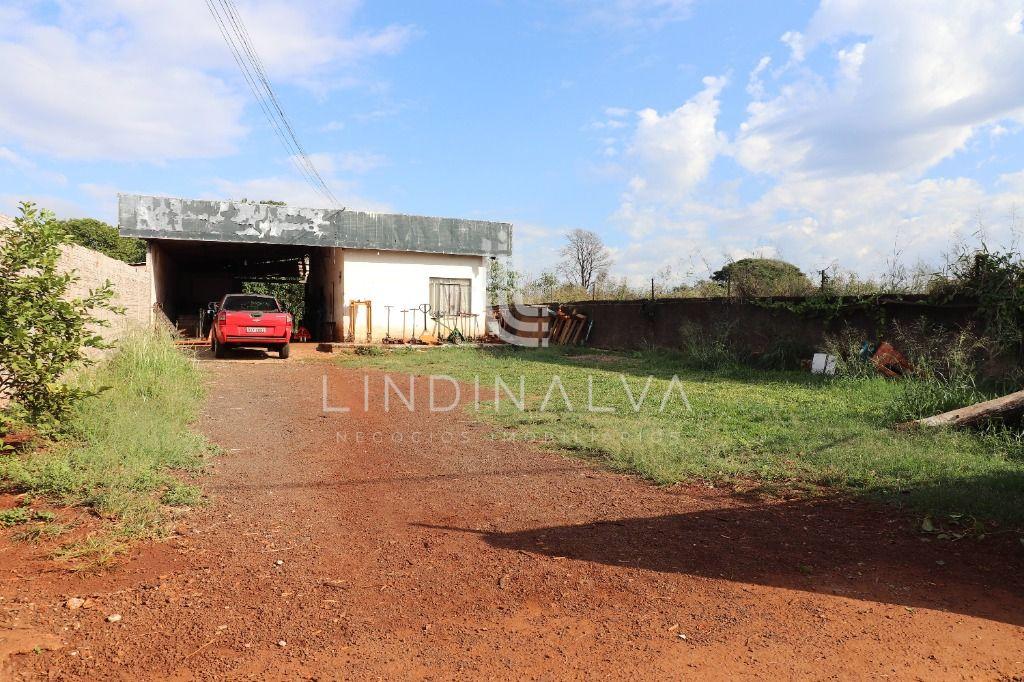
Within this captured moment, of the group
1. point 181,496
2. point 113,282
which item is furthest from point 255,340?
point 181,496

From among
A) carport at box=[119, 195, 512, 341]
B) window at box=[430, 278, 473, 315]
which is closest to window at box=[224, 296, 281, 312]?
carport at box=[119, 195, 512, 341]

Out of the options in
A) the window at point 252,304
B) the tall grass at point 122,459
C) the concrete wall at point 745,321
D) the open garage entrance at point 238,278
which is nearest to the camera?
the tall grass at point 122,459

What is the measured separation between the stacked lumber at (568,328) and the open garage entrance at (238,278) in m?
7.10

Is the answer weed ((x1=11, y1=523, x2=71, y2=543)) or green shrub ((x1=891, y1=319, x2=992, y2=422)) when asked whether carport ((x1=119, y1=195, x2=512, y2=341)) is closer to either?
green shrub ((x1=891, y1=319, x2=992, y2=422))

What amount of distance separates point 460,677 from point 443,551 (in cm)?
136

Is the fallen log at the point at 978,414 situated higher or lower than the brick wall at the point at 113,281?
lower

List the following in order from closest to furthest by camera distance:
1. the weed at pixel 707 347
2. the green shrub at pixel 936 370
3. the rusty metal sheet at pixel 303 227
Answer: the green shrub at pixel 936 370 → the weed at pixel 707 347 → the rusty metal sheet at pixel 303 227

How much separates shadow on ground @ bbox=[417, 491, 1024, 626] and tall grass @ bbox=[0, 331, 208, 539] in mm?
2191

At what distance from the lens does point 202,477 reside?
5512 mm

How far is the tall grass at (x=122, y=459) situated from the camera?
461 centimetres

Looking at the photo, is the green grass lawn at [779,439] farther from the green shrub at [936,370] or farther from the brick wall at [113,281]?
the brick wall at [113,281]

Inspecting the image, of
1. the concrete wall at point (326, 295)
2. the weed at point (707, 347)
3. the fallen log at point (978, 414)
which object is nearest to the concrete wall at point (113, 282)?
the concrete wall at point (326, 295)

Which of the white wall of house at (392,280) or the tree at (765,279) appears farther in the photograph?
the white wall of house at (392,280)

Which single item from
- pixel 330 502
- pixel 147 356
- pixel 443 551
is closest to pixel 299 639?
pixel 443 551
